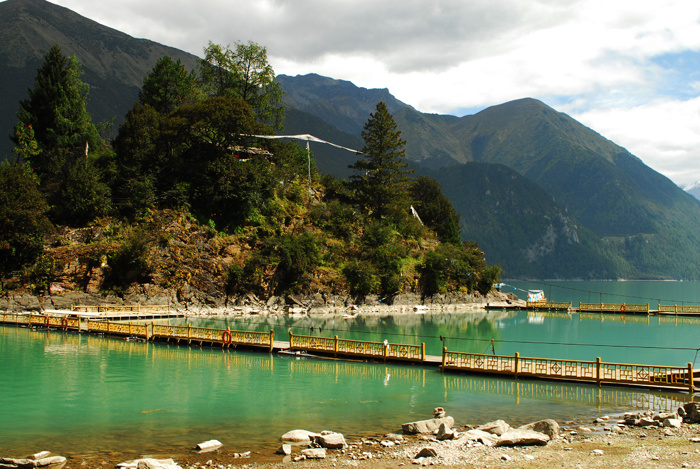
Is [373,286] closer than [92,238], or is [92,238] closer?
[92,238]

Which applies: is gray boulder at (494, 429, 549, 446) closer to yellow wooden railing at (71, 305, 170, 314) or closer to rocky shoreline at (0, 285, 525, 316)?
yellow wooden railing at (71, 305, 170, 314)

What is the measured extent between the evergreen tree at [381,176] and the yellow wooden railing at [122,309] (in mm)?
32578

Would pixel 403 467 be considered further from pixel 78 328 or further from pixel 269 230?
pixel 269 230

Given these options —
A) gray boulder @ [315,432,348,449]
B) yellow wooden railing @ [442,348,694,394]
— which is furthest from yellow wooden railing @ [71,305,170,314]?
gray boulder @ [315,432,348,449]

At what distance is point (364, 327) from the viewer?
4722cm

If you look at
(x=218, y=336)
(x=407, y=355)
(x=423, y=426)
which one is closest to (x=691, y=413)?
(x=423, y=426)

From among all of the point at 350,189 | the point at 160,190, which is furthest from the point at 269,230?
the point at 350,189

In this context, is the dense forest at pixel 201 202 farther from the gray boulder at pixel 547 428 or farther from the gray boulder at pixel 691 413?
the gray boulder at pixel 691 413

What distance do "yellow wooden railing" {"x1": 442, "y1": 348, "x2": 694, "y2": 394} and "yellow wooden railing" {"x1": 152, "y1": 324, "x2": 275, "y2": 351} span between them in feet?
35.6

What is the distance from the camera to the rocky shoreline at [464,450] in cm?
1239

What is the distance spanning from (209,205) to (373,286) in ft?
69.5

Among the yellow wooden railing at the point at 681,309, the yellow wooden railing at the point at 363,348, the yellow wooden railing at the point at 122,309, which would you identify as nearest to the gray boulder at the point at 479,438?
the yellow wooden railing at the point at 363,348

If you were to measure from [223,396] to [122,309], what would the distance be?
101 ft

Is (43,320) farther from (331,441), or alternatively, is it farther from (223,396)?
(331,441)
